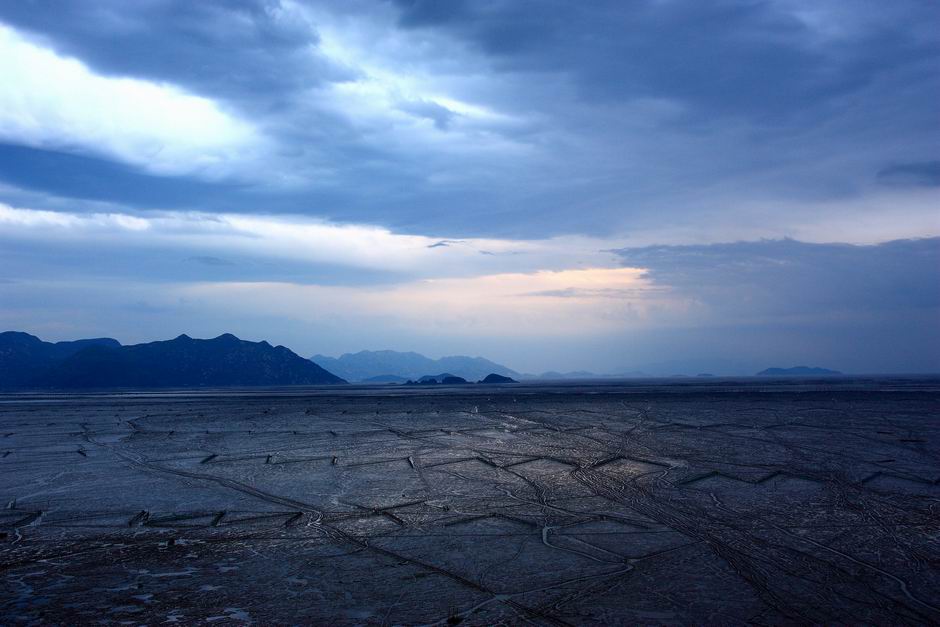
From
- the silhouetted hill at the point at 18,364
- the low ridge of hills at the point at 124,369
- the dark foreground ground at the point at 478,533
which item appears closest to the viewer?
the dark foreground ground at the point at 478,533

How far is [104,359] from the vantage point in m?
169

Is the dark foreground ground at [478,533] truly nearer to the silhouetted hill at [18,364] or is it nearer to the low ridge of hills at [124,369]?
the low ridge of hills at [124,369]

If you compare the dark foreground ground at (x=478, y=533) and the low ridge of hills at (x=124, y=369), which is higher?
the low ridge of hills at (x=124, y=369)

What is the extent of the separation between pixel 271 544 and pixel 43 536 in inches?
165

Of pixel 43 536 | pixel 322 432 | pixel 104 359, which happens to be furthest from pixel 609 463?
pixel 104 359

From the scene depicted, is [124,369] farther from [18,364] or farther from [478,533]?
[478,533]

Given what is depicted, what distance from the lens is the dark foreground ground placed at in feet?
23.9

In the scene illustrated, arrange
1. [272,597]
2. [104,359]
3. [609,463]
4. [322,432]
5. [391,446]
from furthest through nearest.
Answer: [104,359], [322,432], [391,446], [609,463], [272,597]

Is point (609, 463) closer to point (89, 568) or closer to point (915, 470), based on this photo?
point (915, 470)

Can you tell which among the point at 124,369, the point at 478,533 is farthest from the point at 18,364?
the point at 478,533

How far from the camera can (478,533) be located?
1052 cm

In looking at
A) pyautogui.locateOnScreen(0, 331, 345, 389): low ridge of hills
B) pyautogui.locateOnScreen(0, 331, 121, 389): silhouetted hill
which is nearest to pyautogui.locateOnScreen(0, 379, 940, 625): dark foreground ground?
pyautogui.locateOnScreen(0, 331, 345, 389): low ridge of hills

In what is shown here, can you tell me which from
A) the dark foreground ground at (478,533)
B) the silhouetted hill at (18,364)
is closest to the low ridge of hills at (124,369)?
the silhouetted hill at (18,364)

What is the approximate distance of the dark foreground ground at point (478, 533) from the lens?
729 cm
